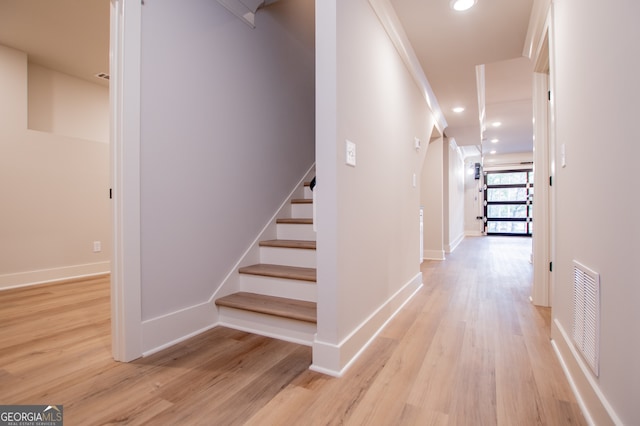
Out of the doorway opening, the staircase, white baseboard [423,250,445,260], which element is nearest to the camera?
the staircase

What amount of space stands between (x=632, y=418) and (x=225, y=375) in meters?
1.49

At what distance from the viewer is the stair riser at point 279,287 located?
2068 mm

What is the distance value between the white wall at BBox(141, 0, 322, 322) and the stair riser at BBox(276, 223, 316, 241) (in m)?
0.18

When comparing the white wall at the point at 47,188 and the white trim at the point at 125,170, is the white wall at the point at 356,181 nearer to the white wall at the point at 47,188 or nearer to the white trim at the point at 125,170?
the white trim at the point at 125,170

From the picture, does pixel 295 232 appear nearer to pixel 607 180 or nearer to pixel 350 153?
pixel 350 153

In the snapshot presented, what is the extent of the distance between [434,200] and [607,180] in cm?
476

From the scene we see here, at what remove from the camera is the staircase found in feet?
6.24

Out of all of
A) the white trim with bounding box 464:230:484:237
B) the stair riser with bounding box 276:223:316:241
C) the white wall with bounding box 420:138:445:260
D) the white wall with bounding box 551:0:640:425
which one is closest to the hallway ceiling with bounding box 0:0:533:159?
the white wall with bounding box 551:0:640:425

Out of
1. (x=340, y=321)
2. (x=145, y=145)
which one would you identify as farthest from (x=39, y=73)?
(x=340, y=321)

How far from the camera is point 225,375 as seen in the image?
4.93 ft

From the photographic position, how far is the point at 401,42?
8.40 ft

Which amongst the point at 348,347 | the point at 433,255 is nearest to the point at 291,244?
the point at 348,347

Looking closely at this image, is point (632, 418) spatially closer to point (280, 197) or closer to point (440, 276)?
point (280, 197)

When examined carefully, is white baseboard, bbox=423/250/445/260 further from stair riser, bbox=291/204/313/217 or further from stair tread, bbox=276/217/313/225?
stair tread, bbox=276/217/313/225
